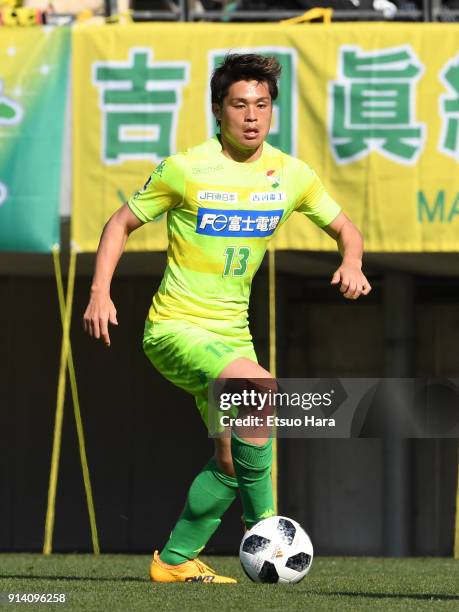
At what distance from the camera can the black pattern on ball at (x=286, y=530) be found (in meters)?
5.20

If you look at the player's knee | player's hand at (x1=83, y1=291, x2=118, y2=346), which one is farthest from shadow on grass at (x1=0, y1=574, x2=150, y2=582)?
player's hand at (x1=83, y1=291, x2=118, y2=346)

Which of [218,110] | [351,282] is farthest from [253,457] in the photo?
[218,110]

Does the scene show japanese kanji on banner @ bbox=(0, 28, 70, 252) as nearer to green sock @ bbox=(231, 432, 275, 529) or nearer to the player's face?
the player's face

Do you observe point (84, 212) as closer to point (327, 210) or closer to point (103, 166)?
point (103, 166)

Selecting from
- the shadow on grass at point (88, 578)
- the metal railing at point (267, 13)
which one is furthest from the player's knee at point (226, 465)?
the metal railing at point (267, 13)

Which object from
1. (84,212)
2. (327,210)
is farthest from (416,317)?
(327,210)

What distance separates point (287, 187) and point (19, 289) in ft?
23.2

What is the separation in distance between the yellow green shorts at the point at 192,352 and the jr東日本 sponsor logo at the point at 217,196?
1.45ft

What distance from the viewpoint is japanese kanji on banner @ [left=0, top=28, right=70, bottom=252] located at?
8.68 metres

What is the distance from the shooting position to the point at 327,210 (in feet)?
18.3

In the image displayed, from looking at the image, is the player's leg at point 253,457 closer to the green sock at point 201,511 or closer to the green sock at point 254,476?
the green sock at point 254,476

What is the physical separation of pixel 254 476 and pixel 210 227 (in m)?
0.88

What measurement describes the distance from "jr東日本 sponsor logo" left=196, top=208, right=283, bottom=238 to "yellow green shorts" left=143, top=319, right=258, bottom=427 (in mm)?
342

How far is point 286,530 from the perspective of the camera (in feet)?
17.2
